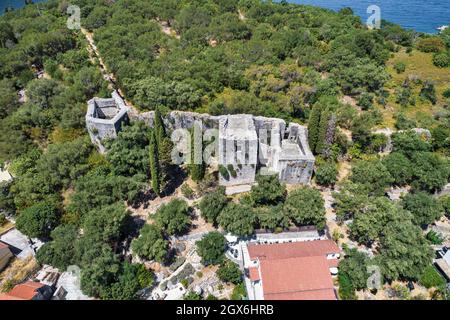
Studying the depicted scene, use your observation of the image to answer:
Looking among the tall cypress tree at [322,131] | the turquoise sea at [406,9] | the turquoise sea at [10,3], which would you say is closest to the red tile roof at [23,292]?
the tall cypress tree at [322,131]

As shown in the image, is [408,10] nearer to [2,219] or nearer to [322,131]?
[322,131]

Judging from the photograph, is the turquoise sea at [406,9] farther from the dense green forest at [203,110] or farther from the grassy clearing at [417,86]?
the grassy clearing at [417,86]

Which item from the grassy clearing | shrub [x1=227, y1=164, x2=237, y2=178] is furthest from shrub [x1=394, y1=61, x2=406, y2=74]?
shrub [x1=227, y1=164, x2=237, y2=178]

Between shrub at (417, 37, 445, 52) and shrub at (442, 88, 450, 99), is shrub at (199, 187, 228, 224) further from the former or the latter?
shrub at (417, 37, 445, 52)

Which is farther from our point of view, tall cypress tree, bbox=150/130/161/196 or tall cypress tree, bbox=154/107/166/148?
tall cypress tree, bbox=154/107/166/148

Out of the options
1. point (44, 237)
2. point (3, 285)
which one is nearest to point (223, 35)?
point (44, 237)
